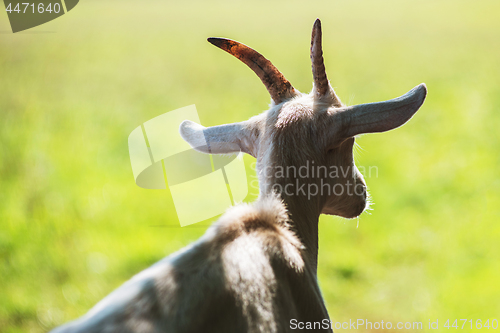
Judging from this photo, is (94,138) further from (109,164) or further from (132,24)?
(132,24)

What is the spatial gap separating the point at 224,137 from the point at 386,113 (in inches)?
46.5

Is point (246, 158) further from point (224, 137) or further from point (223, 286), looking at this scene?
point (223, 286)

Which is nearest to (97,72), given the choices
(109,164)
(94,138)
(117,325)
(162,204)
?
(94,138)

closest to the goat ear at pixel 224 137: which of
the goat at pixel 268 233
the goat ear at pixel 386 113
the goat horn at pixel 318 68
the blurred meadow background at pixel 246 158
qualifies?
the goat at pixel 268 233

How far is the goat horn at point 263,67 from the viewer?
121 inches

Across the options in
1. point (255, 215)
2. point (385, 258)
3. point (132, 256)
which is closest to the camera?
point (255, 215)

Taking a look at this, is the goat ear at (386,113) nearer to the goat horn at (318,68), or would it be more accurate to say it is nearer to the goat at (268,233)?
the goat at (268,233)

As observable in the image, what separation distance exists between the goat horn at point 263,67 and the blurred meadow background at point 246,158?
170 inches

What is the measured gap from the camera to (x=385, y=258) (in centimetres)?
927

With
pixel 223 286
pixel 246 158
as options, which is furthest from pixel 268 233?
pixel 246 158

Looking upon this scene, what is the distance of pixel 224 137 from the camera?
3199 millimetres

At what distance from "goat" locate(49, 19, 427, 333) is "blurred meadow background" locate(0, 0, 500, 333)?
426 cm

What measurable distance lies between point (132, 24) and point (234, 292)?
14.4 m

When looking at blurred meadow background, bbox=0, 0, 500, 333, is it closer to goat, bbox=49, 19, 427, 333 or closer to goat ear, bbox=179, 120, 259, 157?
goat ear, bbox=179, 120, 259, 157
